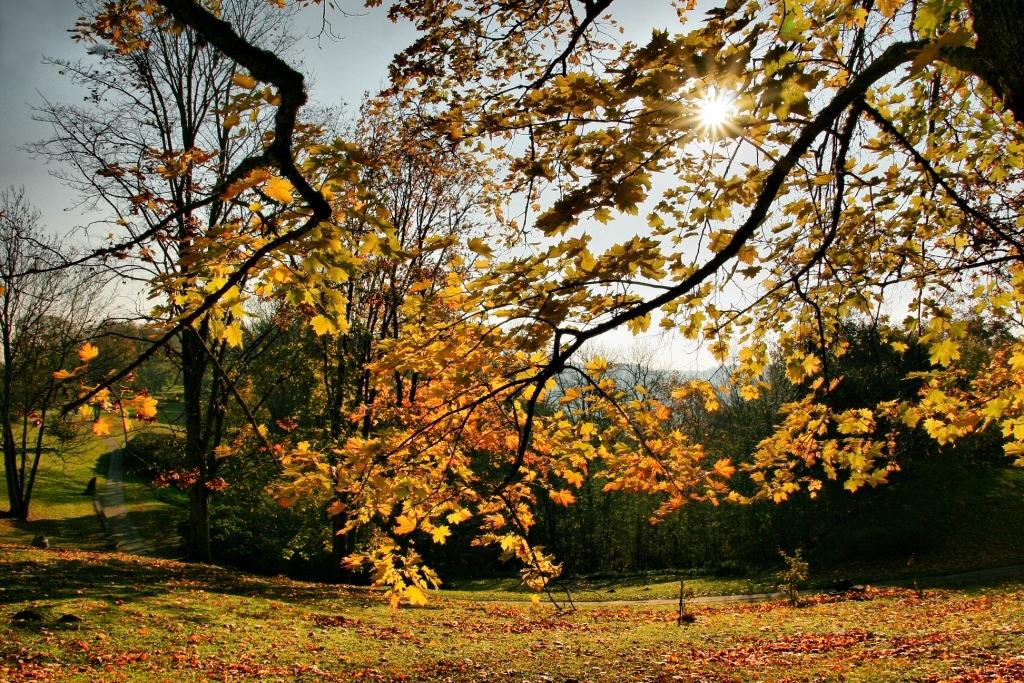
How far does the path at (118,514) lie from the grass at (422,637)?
9.62 m

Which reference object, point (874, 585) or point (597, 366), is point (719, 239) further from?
point (874, 585)

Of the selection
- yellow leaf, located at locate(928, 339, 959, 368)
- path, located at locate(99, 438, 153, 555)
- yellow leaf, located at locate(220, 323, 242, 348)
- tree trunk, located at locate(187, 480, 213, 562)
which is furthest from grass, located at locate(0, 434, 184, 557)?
yellow leaf, located at locate(928, 339, 959, 368)

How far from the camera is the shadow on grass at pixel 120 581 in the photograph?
9.60 m

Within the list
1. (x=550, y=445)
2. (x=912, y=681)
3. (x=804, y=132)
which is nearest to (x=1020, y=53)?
(x=804, y=132)

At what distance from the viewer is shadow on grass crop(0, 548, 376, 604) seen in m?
9.60

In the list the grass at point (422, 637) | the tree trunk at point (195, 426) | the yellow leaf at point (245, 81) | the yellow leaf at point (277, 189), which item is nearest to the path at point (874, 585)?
the grass at point (422, 637)

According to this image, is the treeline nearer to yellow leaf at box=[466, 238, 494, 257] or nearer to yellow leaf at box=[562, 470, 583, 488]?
yellow leaf at box=[562, 470, 583, 488]

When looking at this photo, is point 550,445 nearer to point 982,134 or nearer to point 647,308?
point 647,308

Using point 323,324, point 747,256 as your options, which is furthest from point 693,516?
point 323,324

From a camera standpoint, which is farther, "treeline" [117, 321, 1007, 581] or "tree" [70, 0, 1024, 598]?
"treeline" [117, 321, 1007, 581]

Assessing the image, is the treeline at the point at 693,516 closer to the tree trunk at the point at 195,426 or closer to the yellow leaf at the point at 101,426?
the tree trunk at the point at 195,426

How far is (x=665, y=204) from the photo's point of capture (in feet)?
12.3

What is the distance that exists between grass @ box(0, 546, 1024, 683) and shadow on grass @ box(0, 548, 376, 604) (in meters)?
0.05

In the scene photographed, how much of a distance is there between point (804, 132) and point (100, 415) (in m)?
3.24
